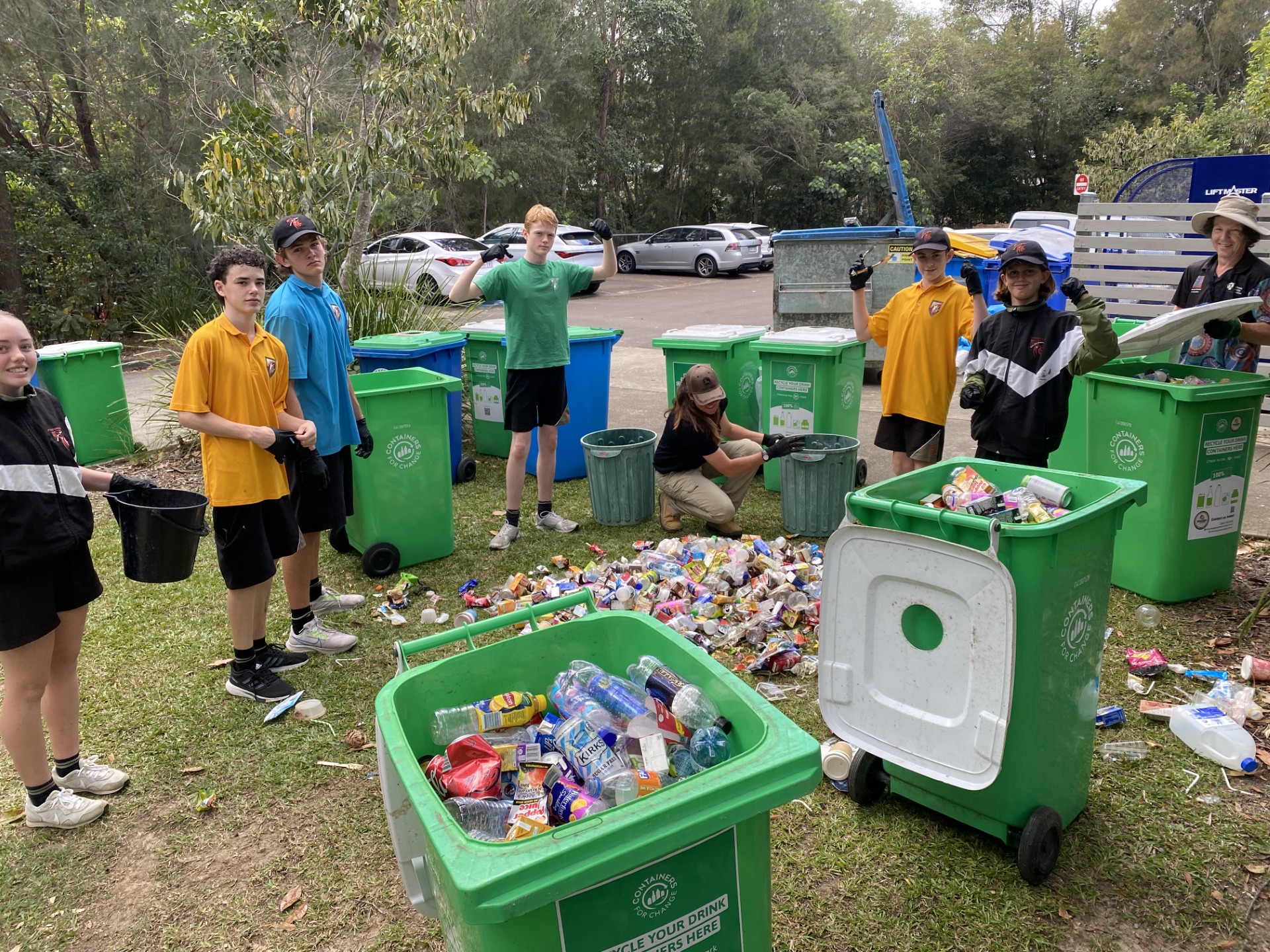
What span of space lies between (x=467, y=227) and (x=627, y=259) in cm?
532

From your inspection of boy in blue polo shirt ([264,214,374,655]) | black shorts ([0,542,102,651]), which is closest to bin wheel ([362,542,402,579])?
boy in blue polo shirt ([264,214,374,655])

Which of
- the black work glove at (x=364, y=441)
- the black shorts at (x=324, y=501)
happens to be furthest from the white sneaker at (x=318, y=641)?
the black work glove at (x=364, y=441)

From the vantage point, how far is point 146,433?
8453mm

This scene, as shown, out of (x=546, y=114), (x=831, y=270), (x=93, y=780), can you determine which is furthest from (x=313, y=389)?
(x=546, y=114)

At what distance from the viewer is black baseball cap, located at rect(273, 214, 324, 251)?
13.3 feet

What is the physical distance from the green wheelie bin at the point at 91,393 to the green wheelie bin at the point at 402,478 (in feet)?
12.7

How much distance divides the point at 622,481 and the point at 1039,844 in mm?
3574

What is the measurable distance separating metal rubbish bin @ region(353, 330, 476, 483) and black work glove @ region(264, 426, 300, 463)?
237cm

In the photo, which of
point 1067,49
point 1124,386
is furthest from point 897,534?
point 1067,49

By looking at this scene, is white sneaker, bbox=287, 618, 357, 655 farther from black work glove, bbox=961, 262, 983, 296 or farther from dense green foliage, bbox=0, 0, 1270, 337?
dense green foliage, bbox=0, 0, 1270, 337

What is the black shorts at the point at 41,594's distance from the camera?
2.79 m

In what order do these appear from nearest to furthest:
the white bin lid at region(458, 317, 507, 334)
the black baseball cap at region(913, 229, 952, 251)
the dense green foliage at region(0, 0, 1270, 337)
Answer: the black baseball cap at region(913, 229, 952, 251) → the white bin lid at region(458, 317, 507, 334) → the dense green foliage at region(0, 0, 1270, 337)

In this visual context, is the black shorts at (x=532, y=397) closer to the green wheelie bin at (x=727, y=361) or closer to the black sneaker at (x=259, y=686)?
the green wheelie bin at (x=727, y=361)

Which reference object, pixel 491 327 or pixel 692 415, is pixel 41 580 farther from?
pixel 491 327
